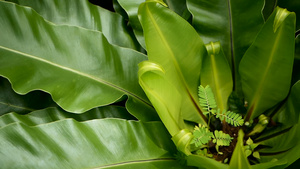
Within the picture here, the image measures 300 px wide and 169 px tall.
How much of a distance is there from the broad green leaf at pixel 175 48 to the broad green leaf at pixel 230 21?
0.09m

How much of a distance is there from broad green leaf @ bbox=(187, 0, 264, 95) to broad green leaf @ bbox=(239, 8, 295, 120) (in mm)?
73

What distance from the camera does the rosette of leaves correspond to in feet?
1.89

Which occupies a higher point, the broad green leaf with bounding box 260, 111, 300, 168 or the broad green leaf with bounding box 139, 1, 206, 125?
the broad green leaf with bounding box 139, 1, 206, 125

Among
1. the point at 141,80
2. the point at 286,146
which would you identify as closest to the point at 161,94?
the point at 141,80

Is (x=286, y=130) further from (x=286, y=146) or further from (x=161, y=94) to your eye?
(x=161, y=94)

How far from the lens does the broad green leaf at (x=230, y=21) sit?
2.35 feet

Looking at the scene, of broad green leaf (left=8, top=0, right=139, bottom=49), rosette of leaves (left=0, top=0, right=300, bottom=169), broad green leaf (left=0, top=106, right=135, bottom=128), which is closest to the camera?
rosette of leaves (left=0, top=0, right=300, bottom=169)

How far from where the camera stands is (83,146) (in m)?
0.58

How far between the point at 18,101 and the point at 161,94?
0.44 meters

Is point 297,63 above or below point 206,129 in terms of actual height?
above

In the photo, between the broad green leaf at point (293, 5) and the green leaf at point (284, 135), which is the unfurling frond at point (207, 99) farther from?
the broad green leaf at point (293, 5)

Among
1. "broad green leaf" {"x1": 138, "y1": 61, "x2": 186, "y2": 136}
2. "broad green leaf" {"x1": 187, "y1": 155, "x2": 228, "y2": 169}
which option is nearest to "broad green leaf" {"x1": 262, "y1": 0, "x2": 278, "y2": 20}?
"broad green leaf" {"x1": 138, "y1": 61, "x2": 186, "y2": 136}

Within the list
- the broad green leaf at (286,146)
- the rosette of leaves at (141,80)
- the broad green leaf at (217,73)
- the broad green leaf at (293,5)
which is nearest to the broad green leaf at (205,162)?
the rosette of leaves at (141,80)

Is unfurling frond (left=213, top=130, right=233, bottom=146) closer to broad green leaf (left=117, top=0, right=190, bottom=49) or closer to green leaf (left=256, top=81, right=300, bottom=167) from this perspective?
green leaf (left=256, top=81, right=300, bottom=167)
